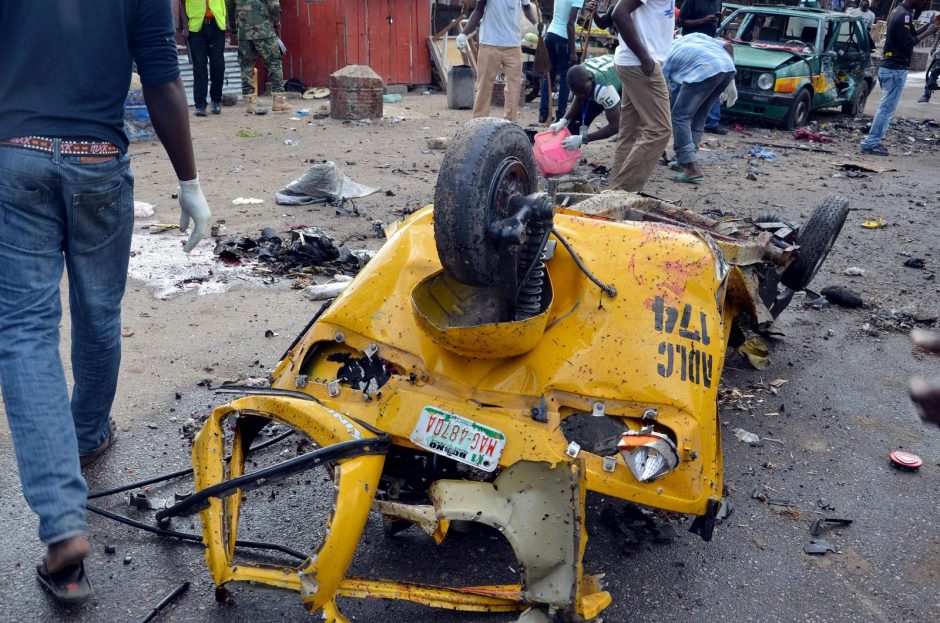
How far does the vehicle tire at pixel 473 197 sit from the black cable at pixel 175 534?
1136 mm

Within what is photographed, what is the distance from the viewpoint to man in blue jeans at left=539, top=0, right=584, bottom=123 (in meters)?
10.9

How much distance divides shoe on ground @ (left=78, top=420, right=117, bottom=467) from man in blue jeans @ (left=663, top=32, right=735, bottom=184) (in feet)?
22.6

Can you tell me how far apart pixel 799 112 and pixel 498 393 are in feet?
39.2

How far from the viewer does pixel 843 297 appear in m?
5.67

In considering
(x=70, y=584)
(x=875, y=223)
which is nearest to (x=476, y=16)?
(x=875, y=223)

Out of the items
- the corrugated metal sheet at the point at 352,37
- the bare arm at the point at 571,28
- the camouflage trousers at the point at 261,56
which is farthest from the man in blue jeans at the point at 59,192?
the corrugated metal sheet at the point at 352,37

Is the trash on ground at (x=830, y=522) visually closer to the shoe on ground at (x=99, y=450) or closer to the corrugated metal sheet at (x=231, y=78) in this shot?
the shoe on ground at (x=99, y=450)

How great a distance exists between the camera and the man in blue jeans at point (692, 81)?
8.49 metres

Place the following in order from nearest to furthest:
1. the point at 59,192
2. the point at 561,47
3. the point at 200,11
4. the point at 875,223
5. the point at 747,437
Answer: the point at 59,192 → the point at 747,437 → the point at 875,223 → the point at 561,47 → the point at 200,11

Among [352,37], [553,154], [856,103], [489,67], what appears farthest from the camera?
[352,37]

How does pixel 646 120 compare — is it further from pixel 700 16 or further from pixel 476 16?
pixel 700 16

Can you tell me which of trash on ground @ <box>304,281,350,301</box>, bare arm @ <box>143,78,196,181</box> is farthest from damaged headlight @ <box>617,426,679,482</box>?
trash on ground @ <box>304,281,350,301</box>

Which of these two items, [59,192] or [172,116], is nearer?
[59,192]

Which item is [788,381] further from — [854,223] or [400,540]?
[854,223]
